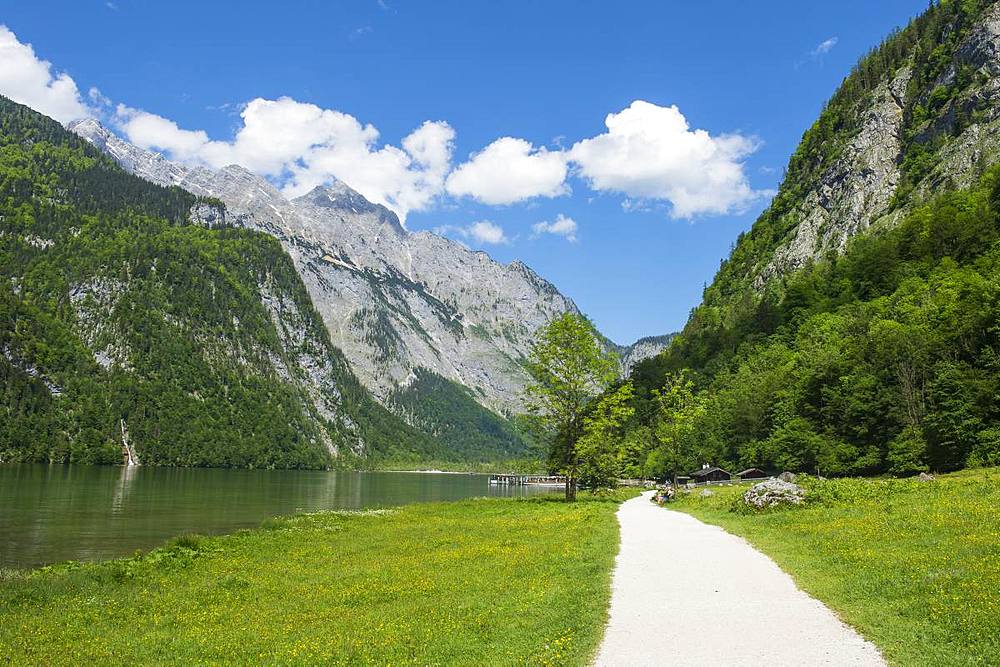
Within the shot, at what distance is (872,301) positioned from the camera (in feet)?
337

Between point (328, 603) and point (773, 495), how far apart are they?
27.0 metres

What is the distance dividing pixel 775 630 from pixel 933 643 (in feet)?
9.27

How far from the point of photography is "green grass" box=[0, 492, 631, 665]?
45.0ft

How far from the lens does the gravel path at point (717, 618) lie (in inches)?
471

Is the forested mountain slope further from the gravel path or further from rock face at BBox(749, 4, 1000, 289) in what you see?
the gravel path

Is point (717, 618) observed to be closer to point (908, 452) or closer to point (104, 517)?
point (104, 517)

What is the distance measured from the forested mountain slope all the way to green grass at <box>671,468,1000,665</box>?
107ft

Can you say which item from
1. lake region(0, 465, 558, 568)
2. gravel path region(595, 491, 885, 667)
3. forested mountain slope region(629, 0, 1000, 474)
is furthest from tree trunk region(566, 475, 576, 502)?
gravel path region(595, 491, 885, 667)

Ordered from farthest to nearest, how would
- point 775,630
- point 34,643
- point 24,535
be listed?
point 24,535, point 34,643, point 775,630

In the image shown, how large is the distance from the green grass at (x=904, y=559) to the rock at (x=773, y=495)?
2.70 ft

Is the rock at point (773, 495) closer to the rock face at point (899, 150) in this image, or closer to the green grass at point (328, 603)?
the green grass at point (328, 603)

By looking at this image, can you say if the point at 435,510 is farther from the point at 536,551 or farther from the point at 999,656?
the point at 999,656

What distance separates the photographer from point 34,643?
603 inches

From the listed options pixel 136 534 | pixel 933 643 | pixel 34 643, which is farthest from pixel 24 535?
pixel 933 643
